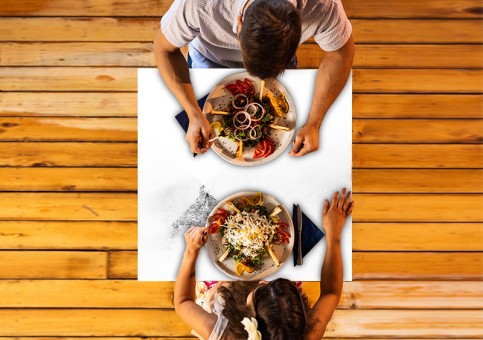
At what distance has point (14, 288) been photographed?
8.45 feet

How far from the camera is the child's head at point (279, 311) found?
1.51 m

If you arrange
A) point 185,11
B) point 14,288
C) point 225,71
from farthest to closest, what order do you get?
1. point 14,288
2. point 225,71
3. point 185,11

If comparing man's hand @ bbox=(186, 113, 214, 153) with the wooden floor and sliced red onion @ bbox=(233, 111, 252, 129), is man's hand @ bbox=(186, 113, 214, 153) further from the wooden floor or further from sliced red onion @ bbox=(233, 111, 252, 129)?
the wooden floor

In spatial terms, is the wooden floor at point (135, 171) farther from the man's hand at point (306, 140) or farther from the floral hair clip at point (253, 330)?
the floral hair clip at point (253, 330)

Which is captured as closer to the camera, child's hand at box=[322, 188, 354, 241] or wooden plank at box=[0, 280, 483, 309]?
child's hand at box=[322, 188, 354, 241]

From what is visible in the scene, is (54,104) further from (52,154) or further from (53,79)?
(52,154)

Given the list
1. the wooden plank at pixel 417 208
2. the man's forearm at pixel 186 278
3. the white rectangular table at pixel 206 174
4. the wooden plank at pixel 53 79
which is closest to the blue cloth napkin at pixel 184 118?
the white rectangular table at pixel 206 174

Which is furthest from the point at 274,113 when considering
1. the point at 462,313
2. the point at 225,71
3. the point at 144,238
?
the point at 462,313

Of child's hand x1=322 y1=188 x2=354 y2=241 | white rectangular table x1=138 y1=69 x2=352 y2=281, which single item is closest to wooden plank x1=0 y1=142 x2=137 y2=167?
white rectangular table x1=138 y1=69 x2=352 y2=281

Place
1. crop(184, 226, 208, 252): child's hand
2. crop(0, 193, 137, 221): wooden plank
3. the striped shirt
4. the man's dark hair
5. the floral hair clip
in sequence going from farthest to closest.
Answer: crop(0, 193, 137, 221): wooden plank, crop(184, 226, 208, 252): child's hand, the striped shirt, the floral hair clip, the man's dark hair

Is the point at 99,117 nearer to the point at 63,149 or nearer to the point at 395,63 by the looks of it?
the point at 63,149

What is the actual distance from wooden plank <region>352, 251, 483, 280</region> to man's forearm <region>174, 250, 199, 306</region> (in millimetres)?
1158

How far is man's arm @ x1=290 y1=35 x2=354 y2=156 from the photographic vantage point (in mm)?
1788

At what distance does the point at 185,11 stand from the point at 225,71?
27 centimetres
